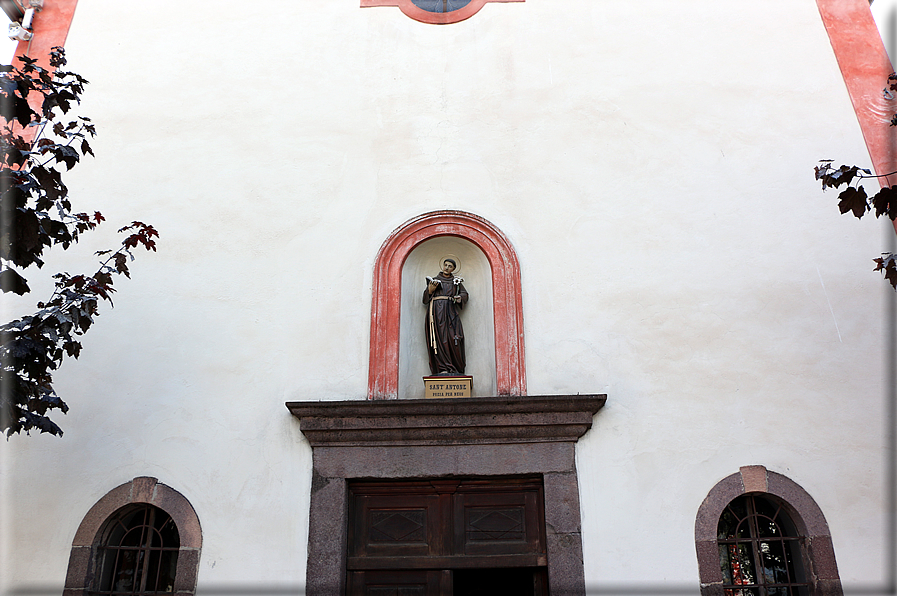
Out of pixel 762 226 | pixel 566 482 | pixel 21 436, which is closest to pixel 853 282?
pixel 762 226

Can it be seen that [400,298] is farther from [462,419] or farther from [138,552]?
[138,552]

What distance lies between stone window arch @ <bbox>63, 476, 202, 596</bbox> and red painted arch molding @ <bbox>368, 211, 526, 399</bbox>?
160cm

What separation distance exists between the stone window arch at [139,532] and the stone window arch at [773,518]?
352cm

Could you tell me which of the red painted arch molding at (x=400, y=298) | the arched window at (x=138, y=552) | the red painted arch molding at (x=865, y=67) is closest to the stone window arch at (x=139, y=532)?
the arched window at (x=138, y=552)

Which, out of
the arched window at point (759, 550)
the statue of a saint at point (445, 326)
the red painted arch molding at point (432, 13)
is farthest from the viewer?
the red painted arch molding at point (432, 13)

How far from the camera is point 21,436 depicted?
5.43 meters

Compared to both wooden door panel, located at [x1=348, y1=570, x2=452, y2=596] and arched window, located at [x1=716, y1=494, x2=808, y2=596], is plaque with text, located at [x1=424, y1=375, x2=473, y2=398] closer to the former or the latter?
wooden door panel, located at [x1=348, y1=570, x2=452, y2=596]

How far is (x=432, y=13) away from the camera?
6887mm

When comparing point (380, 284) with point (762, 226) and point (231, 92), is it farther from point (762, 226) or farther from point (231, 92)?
point (762, 226)

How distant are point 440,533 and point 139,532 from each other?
2201mm

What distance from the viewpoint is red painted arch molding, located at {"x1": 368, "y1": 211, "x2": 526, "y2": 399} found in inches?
216

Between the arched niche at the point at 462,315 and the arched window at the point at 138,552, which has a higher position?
the arched niche at the point at 462,315

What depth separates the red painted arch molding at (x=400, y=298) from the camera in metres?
5.48

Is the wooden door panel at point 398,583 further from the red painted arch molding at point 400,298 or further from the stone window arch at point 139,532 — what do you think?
the red painted arch molding at point 400,298
